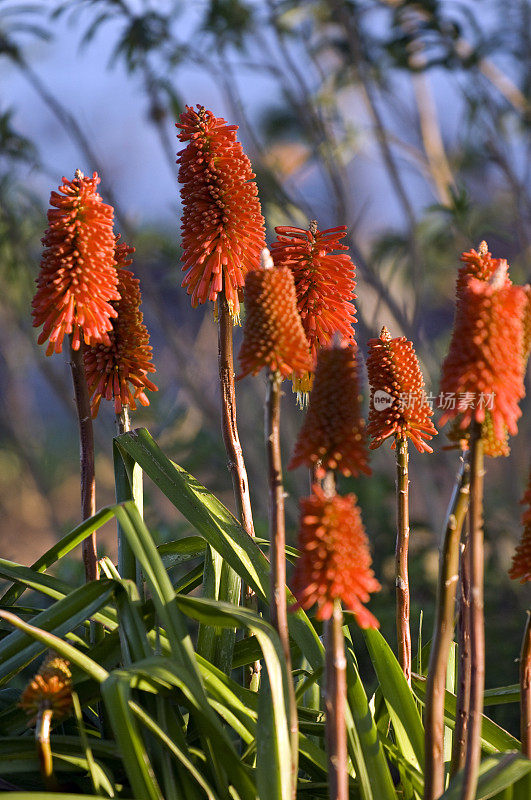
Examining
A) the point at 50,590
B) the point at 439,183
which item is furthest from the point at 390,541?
the point at 50,590

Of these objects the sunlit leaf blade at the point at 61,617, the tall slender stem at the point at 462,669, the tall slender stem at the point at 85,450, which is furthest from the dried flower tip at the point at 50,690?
the tall slender stem at the point at 462,669

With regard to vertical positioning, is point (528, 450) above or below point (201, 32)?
below

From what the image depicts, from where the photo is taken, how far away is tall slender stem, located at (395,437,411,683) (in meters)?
1.11

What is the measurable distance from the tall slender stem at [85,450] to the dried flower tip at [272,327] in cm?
34

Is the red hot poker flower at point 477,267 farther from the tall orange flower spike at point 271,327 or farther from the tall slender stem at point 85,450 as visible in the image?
the tall slender stem at point 85,450

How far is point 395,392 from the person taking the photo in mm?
1058

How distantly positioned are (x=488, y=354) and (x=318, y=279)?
1.28ft

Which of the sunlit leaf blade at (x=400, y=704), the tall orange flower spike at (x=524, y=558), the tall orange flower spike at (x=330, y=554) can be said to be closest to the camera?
the tall orange flower spike at (x=330, y=554)

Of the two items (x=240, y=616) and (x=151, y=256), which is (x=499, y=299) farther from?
(x=151, y=256)

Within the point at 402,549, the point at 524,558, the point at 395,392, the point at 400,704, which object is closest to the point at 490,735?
the point at 400,704

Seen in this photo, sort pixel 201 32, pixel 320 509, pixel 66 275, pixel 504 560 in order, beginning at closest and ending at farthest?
pixel 320 509
pixel 66 275
pixel 201 32
pixel 504 560

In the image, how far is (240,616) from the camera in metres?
0.93

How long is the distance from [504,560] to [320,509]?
13.8 ft

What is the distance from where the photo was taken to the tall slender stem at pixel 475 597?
0.83m
